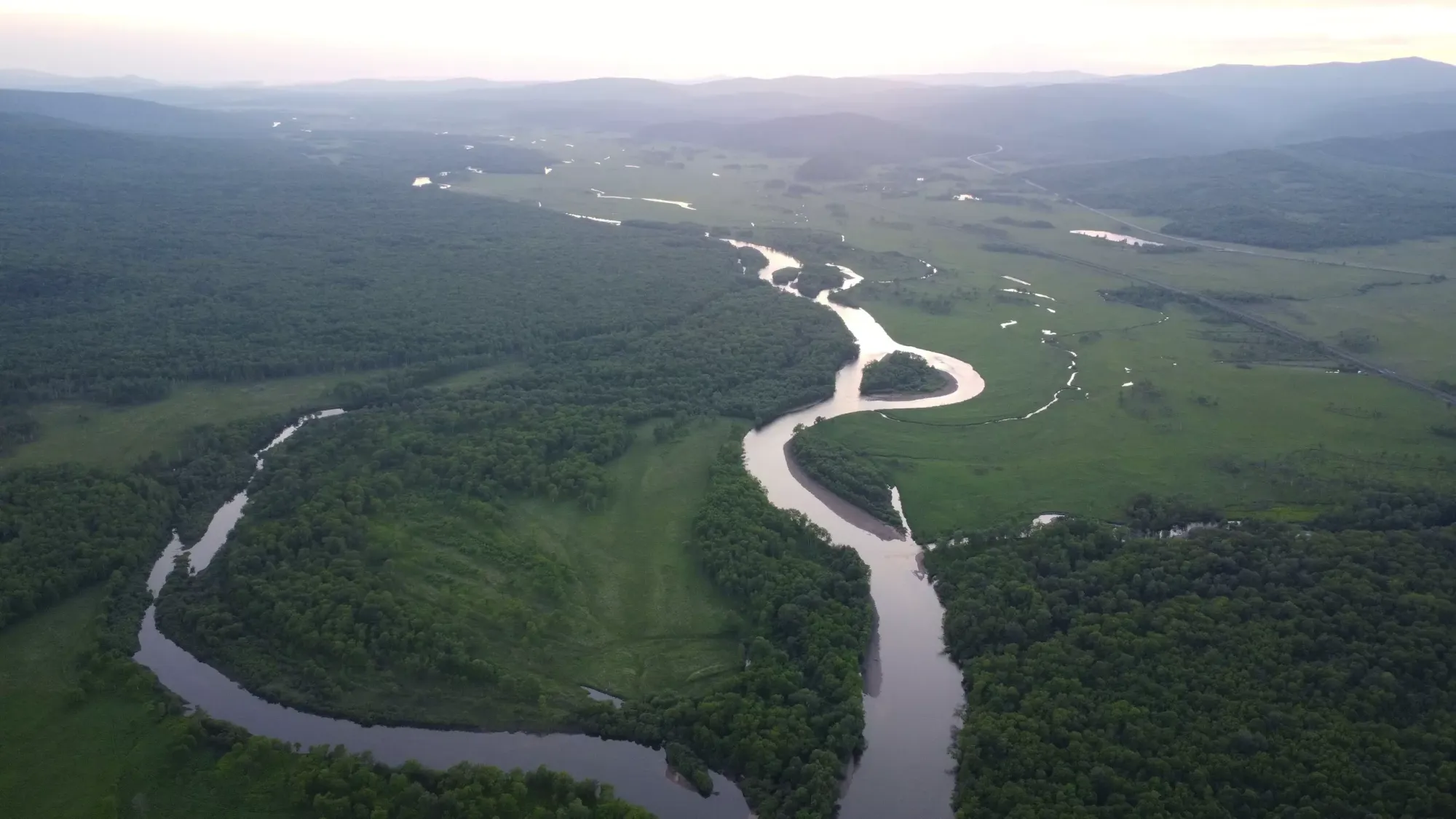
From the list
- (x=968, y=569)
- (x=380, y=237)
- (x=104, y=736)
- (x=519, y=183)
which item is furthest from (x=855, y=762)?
(x=519, y=183)

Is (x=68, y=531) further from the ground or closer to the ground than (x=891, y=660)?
further from the ground

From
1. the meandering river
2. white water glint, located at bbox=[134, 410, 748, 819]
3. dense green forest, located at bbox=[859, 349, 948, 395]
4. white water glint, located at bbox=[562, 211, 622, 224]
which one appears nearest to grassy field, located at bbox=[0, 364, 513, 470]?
the meandering river

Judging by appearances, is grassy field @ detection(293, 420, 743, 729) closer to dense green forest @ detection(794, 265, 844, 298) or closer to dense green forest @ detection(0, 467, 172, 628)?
dense green forest @ detection(0, 467, 172, 628)

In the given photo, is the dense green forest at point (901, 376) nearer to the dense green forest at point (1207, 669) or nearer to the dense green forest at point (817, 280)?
the dense green forest at point (1207, 669)

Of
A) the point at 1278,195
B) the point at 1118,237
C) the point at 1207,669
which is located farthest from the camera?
the point at 1278,195

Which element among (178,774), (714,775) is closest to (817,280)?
(714,775)

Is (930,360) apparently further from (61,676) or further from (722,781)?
(61,676)

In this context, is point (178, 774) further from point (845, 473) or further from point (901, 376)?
point (901, 376)

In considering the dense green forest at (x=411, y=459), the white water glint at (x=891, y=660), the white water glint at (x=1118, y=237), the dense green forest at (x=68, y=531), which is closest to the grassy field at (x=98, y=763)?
the dense green forest at (x=411, y=459)
